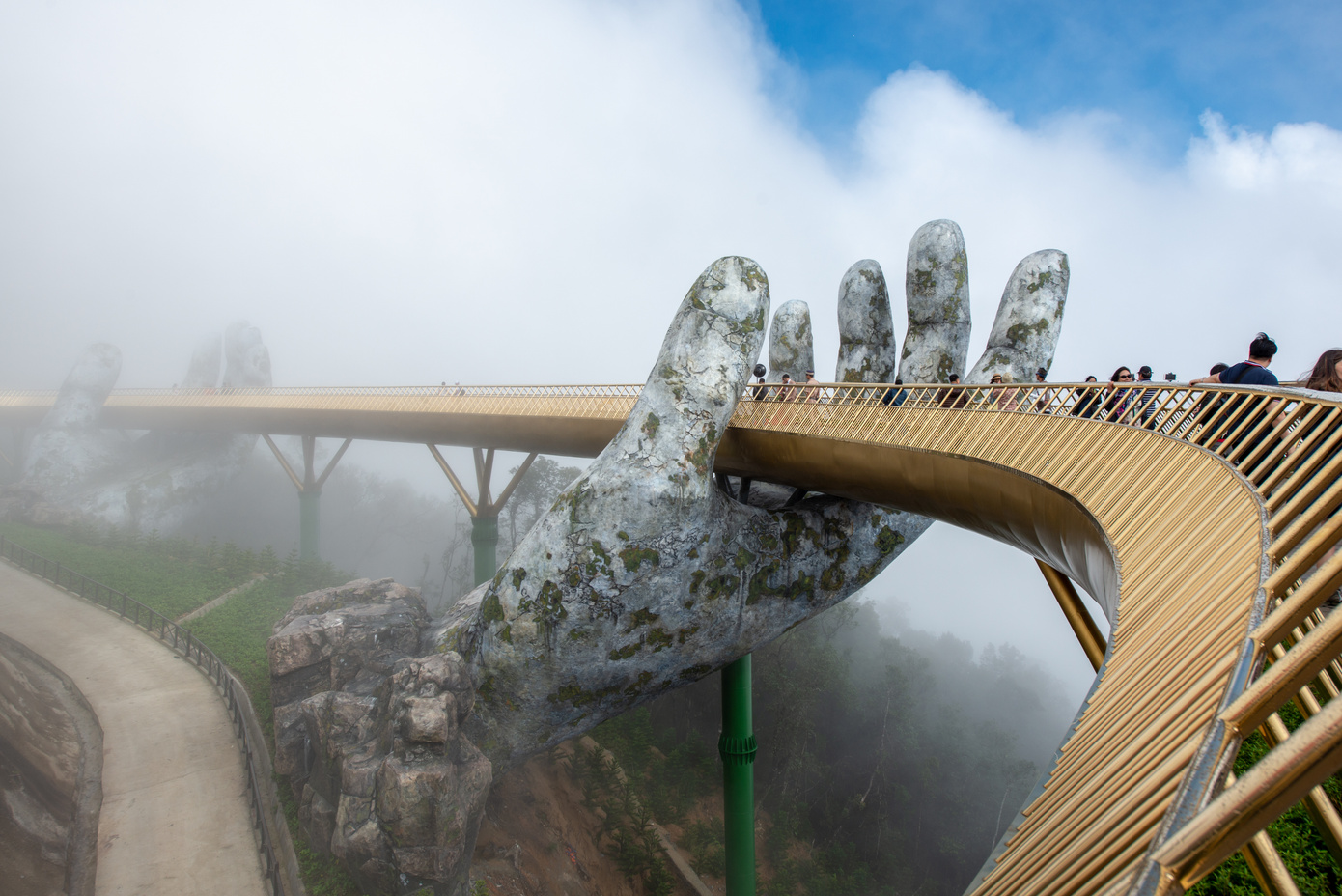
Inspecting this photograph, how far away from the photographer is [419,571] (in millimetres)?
49219

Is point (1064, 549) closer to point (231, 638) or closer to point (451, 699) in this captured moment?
point (451, 699)

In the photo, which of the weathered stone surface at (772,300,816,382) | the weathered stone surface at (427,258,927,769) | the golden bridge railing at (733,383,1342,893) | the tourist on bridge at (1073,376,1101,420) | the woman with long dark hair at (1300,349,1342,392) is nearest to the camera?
the golden bridge railing at (733,383,1342,893)

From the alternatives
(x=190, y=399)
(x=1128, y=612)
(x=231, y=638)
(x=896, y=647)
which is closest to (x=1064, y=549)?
(x=1128, y=612)

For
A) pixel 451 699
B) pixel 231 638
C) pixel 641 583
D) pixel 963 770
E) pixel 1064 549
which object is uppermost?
pixel 1064 549

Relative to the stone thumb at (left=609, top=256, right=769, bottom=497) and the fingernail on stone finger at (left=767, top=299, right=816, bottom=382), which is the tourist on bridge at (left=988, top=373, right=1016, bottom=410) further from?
the fingernail on stone finger at (left=767, top=299, right=816, bottom=382)

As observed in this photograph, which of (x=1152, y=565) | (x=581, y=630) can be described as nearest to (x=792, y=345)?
(x=581, y=630)

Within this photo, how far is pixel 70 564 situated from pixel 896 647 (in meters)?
39.0

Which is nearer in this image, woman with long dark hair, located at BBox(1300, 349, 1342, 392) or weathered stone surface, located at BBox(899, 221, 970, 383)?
woman with long dark hair, located at BBox(1300, 349, 1342, 392)

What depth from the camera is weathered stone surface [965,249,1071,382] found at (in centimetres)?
1099

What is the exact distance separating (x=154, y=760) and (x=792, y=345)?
1413 cm

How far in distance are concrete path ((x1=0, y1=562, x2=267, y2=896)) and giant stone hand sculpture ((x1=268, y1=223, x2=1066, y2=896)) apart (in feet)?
3.98

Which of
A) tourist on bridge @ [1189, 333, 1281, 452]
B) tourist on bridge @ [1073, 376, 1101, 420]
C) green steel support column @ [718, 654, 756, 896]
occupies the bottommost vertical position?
green steel support column @ [718, 654, 756, 896]

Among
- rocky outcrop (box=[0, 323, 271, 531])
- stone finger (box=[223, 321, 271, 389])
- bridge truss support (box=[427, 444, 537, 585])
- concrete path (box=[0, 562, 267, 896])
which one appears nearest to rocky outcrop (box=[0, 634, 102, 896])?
concrete path (box=[0, 562, 267, 896])

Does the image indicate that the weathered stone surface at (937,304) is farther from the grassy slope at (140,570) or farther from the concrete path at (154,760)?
the grassy slope at (140,570)
